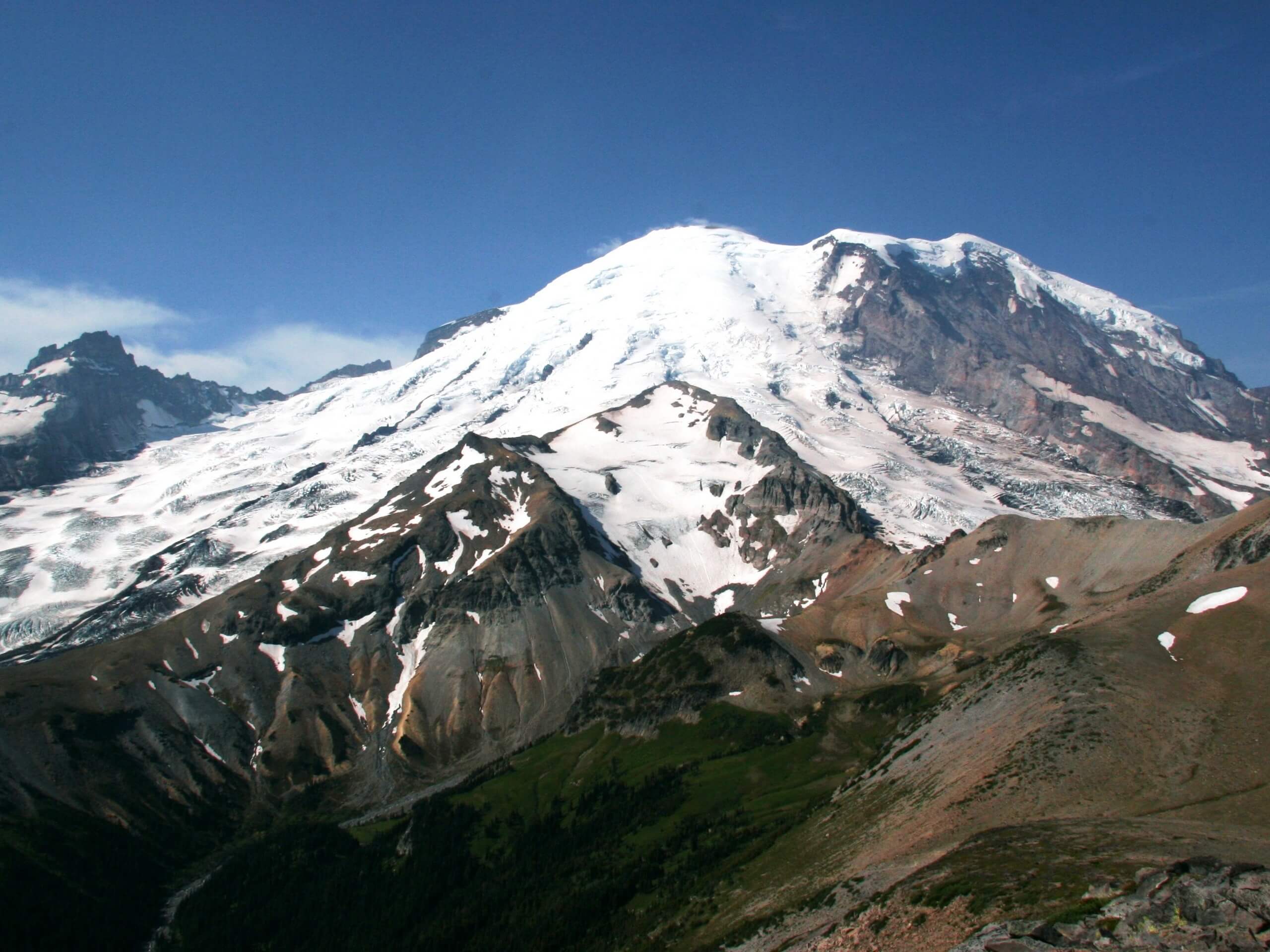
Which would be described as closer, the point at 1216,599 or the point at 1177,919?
the point at 1177,919

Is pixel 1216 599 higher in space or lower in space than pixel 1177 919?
higher

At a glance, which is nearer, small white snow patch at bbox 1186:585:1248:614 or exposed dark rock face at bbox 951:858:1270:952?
exposed dark rock face at bbox 951:858:1270:952

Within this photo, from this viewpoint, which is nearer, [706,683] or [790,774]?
[790,774]

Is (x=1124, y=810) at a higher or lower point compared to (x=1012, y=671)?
lower

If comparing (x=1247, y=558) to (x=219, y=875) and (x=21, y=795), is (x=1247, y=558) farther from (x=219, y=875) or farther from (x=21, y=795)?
(x=21, y=795)

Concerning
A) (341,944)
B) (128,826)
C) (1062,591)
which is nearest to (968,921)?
(341,944)
